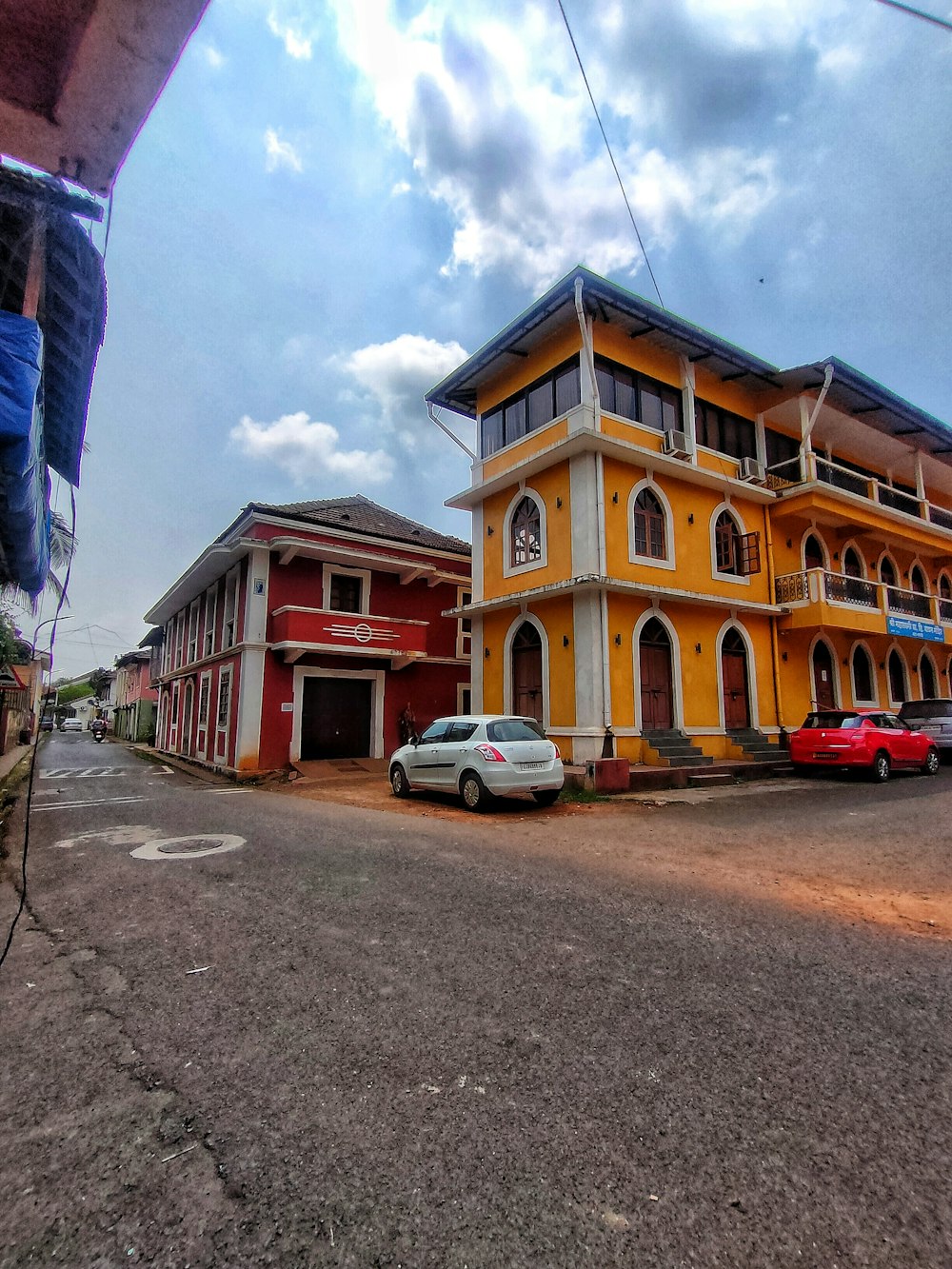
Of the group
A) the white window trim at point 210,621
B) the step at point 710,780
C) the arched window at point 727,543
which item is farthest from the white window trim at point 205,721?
the arched window at point 727,543

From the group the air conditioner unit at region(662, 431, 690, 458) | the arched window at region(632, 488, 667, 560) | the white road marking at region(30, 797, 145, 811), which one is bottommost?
the white road marking at region(30, 797, 145, 811)

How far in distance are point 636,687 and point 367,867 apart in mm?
8962

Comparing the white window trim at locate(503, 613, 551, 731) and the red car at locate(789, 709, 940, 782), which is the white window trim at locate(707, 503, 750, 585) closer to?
the red car at locate(789, 709, 940, 782)

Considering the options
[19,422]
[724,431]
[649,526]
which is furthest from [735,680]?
[19,422]

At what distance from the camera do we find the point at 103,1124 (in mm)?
2197

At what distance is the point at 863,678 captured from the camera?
19328 millimetres

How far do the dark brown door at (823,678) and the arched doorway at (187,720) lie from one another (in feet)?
70.8

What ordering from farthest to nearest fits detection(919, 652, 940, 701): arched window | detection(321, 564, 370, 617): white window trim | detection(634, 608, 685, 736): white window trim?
detection(919, 652, 940, 701): arched window
detection(321, 564, 370, 617): white window trim
detection(634, 608, 685, 736): white window trim

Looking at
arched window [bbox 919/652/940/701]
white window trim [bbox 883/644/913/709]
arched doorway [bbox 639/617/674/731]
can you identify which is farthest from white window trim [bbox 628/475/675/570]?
arched window [bbox 919/652/940/701]

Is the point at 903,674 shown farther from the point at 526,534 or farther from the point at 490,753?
the point at 490,753

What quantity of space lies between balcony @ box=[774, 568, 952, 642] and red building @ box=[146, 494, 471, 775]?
10231 millimetres

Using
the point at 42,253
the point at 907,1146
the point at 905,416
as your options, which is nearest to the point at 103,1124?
the point at 907,1146

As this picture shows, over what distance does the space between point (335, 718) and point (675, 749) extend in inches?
393

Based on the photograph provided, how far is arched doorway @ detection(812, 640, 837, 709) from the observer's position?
698 inches
